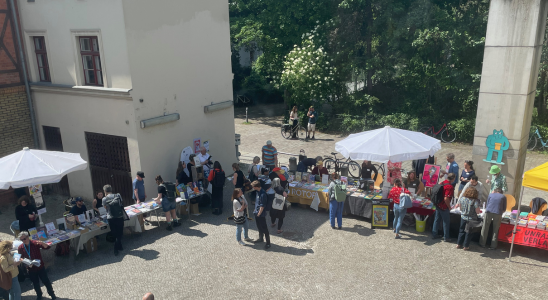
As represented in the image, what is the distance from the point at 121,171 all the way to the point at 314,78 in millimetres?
12849

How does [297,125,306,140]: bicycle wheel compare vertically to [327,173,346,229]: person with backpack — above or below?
below

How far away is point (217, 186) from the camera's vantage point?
1223 centimetres

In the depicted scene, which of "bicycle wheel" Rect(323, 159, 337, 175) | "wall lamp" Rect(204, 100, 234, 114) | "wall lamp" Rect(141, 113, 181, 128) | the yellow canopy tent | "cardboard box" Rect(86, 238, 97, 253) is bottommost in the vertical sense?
"cardboard box" Rect(86, 238, 97, 253)

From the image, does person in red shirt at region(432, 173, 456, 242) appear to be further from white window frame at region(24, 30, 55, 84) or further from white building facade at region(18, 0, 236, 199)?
white window frame at region(24, 30, 55, 84)

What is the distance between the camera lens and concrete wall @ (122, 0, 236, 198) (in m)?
12.0

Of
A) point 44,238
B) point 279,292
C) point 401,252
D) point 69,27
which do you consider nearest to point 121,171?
point 44,238

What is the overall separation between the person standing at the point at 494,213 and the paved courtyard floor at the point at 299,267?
0.34 metres

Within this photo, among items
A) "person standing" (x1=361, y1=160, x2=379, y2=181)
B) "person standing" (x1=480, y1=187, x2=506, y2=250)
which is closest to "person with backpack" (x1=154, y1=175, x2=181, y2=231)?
"person standing" (x1=361, y1=160, x2=379, y2=181)

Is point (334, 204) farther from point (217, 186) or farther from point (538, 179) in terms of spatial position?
point (538, 179)

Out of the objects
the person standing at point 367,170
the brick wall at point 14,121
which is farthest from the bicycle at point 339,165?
the brick wall at point 14,121

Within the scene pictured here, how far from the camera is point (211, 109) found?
14602 mm

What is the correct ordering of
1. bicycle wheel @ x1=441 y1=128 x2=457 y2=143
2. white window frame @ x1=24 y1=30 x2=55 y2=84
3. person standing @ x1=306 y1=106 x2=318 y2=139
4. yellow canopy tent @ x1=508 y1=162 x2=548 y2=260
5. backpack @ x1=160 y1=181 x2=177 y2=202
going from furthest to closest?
person standing @ x1=306 y1=106 x2=318 y2=139 < bicycle wheel @ x1=441 y1=128 x2=457 y2=143 < white window frame @ x1=24 y1=30 x2=55 y2=84 < backpack @ x1=160 y1=181 x2=177 y2=202 < yellow canopy tent @ x1=508 y1=162 x2=548 y2=260

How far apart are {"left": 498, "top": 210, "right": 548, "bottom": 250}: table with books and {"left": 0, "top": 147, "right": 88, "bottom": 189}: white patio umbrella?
33.6 ft

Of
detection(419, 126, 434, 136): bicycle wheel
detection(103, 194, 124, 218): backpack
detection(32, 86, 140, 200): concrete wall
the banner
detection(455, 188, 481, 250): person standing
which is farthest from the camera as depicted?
detection(419, 126, 434, 136): bicycle wheel
